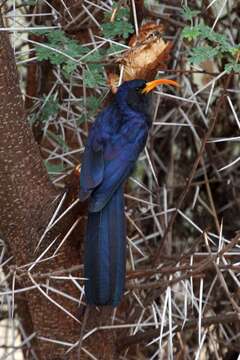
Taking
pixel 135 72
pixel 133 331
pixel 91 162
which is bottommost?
pixel 133 331

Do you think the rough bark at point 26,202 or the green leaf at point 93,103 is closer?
the rough bark at point 26,202

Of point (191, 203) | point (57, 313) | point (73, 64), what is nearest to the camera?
point (73, 64)

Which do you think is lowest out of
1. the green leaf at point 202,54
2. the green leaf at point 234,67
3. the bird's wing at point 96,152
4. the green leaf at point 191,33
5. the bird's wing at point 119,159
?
the bird's wing at point 119,159

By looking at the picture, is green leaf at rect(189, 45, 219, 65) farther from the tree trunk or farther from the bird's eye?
the tree trunk

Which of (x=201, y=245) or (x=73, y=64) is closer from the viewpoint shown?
(x=73, y=64)

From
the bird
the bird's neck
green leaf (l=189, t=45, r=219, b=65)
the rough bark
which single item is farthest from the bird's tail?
green leaf (l=189, t=45, r=219, b=65)

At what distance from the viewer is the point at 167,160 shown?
282 centimetres

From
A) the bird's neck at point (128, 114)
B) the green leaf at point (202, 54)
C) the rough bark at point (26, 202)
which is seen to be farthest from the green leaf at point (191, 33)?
the rough bark at point (26, 202)

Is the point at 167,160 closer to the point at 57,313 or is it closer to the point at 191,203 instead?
the point at 191,203

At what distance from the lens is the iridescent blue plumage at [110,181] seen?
187cm

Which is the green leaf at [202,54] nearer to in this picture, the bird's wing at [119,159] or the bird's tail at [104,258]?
the bird's wing at [119,159]

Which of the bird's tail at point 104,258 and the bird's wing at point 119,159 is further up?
the bird's wing at point 119,159

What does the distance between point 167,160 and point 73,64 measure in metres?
0.94


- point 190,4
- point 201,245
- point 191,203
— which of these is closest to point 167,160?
point 191,203
